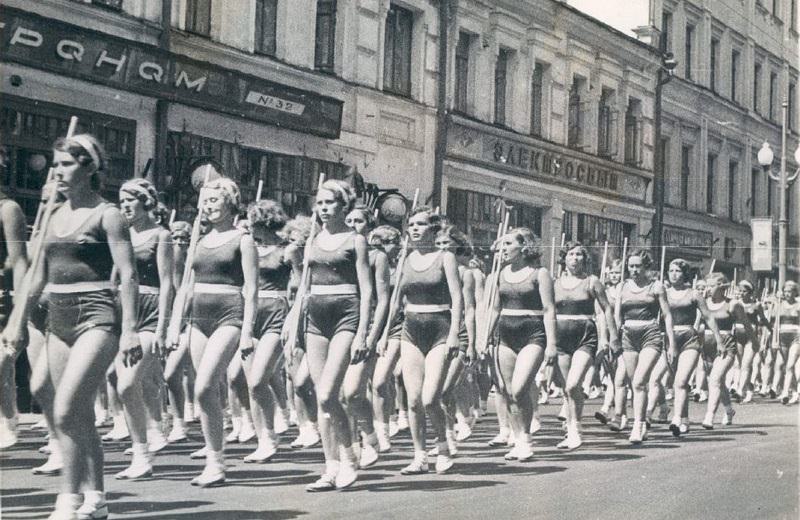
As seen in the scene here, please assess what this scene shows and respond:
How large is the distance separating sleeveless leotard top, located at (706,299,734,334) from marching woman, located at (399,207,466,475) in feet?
13.3

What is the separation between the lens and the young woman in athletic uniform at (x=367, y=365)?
295 inches

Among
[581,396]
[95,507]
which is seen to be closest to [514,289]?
[581,396]

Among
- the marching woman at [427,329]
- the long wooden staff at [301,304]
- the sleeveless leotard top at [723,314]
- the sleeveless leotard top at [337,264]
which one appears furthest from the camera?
the sleeveless leotard top at [723,314]

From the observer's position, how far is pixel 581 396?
10164 mm

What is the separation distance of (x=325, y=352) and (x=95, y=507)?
193 centimetres

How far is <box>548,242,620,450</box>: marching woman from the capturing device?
1017 cm

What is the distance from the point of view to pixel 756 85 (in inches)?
392

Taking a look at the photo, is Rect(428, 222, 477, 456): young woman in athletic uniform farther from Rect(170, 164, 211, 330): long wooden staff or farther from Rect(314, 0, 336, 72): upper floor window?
Rect(170, 164, 211, 330): long wooden staff

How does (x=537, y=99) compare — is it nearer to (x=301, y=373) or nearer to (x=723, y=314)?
(x=301, y=373)

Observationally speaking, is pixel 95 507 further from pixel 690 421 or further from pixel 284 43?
pixel 690 421

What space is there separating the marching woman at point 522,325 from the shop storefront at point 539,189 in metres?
0.24

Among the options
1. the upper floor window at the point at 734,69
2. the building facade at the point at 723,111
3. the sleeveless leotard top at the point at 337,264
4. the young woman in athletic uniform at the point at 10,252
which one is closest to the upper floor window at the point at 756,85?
the building facade at the point at 723,111

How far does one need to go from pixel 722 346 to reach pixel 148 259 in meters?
5.74

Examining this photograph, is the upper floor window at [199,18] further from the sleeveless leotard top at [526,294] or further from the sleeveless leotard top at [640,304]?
the sleeveless leotard top at [640,304]
